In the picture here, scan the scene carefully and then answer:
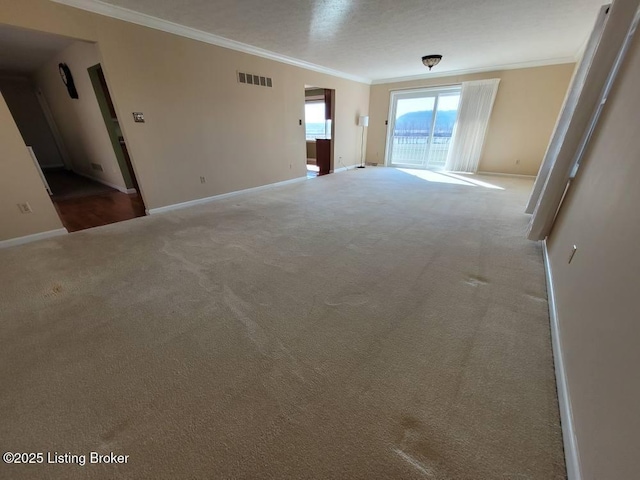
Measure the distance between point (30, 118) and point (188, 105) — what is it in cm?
630

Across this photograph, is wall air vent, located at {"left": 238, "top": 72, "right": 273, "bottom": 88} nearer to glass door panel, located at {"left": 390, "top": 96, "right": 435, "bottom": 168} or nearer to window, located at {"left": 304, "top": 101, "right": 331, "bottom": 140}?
window, located at {"left": 304, "top": 101, "right": 331, "bottom": 140}

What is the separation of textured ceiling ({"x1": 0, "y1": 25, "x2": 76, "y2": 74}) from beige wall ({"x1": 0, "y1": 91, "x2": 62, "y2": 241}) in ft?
4.30

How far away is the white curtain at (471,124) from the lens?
5973mm

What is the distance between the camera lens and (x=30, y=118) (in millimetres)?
6559

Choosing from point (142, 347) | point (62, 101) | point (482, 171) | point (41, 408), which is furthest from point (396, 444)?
point (62, 101)

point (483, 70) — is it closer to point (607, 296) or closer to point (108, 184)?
point (607, 296)

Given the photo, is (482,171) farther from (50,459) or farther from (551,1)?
(50,459)

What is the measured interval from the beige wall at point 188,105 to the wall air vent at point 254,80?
7 centimetres

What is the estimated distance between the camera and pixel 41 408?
1.17 metres

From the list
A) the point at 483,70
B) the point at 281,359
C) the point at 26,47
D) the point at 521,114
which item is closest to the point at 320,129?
the point at 483,70

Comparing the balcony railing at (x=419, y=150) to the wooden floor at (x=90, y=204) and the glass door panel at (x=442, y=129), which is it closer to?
the glass door panel at (x=442, y=129)

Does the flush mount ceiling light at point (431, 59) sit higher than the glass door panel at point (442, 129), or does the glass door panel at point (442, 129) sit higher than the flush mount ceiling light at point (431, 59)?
the flush mount ceiling light at point (431, 59)

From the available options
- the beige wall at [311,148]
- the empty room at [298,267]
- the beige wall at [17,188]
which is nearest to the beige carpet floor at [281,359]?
the empty room at [298,267]

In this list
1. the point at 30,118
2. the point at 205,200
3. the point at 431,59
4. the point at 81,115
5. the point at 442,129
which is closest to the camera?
the point at 205,200
